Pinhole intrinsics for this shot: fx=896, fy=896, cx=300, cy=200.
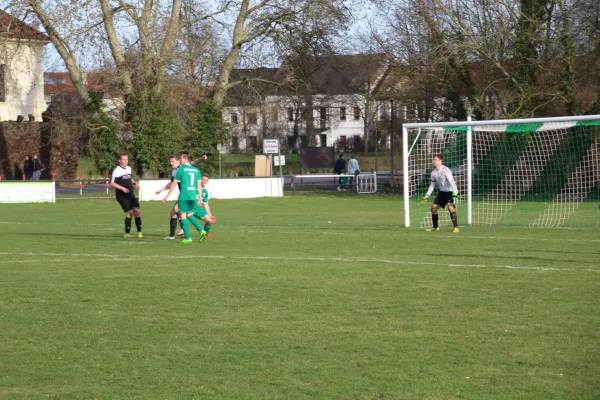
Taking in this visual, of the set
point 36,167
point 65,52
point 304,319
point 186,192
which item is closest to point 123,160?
point 186,192

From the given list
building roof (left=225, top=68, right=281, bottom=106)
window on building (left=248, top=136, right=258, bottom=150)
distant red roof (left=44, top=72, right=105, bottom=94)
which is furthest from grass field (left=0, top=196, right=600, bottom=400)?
window on building (left=248, top=136, right=258, bottom=150)

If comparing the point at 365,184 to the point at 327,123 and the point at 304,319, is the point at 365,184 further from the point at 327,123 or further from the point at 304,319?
the point at 327,123

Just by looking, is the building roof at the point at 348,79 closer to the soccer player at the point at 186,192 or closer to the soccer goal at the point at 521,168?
the soccer goal at the point at 521,168

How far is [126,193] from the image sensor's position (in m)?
19.3

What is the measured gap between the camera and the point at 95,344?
8.26 metres

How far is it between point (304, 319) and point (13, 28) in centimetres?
3239

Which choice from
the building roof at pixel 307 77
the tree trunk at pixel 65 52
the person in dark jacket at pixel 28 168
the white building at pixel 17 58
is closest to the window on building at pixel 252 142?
the building roof at pixel 307 77

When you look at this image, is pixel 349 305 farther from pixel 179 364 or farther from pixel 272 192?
pixel 272 192

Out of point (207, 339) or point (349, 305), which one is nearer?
point (207, 339)

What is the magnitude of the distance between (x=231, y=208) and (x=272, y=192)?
25.1 feet

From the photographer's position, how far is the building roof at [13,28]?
37.1 metres

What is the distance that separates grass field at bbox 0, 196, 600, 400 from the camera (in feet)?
22.5

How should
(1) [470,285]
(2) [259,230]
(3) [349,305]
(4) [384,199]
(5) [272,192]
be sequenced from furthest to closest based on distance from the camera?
(5) [272,192] < (4) [384,199] < (2) [259,230] < (1) [470,285] < (3) [349,305]

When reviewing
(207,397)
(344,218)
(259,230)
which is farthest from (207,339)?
(344,218)
